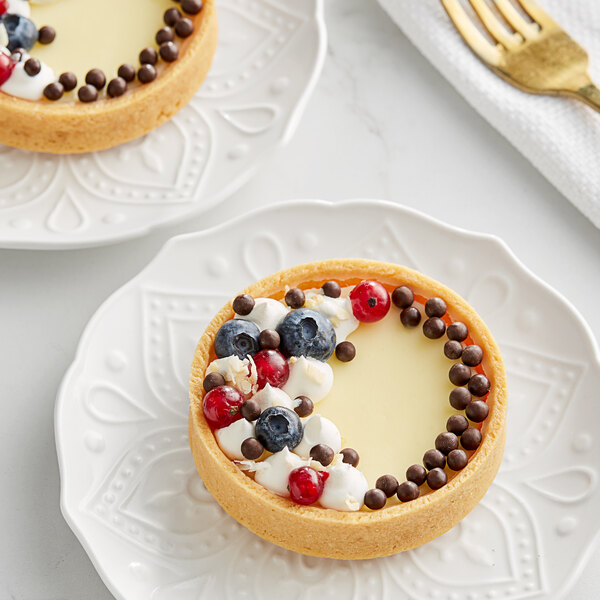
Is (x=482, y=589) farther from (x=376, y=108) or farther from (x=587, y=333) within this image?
(x=376, y=108)

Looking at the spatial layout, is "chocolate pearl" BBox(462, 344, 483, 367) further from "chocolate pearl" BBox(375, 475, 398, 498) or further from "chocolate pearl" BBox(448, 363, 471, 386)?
"chocolate pearl" BBox(375, 475, 398, 498)

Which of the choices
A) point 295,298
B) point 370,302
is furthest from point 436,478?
point 295,298

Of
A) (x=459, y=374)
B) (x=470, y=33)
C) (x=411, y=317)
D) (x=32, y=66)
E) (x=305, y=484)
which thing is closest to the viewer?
(x=305, y=484)

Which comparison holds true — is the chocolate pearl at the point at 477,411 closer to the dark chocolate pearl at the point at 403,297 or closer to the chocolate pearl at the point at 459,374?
the chocolate pearl at the point at 459,374

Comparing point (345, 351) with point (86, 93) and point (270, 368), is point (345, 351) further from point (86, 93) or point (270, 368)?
point (86, 93)

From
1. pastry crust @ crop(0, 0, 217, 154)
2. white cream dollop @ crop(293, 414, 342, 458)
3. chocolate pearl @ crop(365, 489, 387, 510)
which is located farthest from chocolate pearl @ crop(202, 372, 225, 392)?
pastry crust @ crop(0, 0, 217, 154)

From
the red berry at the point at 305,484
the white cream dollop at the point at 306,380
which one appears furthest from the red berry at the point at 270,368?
the red berry at the point at 305,484
